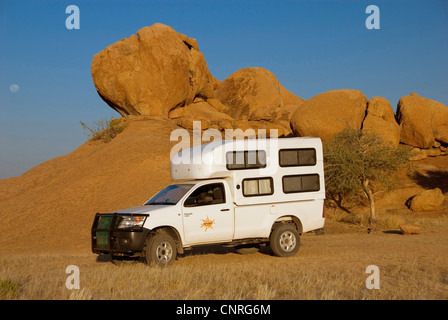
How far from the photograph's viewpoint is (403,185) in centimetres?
2828

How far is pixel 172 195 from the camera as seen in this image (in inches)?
502

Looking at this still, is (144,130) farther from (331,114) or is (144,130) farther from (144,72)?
(331,114)

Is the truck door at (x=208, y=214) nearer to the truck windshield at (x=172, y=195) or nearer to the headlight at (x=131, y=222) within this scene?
the truck windshield at (x=172, y=195)

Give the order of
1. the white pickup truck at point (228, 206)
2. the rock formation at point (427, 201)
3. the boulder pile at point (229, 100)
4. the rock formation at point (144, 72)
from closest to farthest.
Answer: the white pickup truck at point (228, 206) → the rock formation at point (427, 201) → the boulder pile at point (229, 100) → the rock formation at point (144, 72)

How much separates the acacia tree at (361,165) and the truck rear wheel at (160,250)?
1438 centimetres

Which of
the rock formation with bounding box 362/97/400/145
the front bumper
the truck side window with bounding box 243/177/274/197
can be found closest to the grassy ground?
the front bumper

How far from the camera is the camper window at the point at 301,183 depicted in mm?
13766

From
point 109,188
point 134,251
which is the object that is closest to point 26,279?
point 134,251

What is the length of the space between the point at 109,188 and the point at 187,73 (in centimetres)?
2710

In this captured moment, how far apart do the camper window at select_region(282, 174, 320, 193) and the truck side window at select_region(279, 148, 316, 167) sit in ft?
1.22

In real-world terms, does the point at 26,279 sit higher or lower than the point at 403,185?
lower

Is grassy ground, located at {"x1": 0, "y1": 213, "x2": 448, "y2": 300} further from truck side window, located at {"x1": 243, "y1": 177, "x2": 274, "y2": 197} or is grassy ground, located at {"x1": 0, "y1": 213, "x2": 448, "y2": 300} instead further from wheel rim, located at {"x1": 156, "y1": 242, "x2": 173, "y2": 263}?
truck side window, located at {"x1": 243, "y1": 177, "x2": 274, "y2": 197}

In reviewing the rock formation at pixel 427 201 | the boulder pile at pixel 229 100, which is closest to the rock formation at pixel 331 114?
the boulder pile at pixel 229 100
